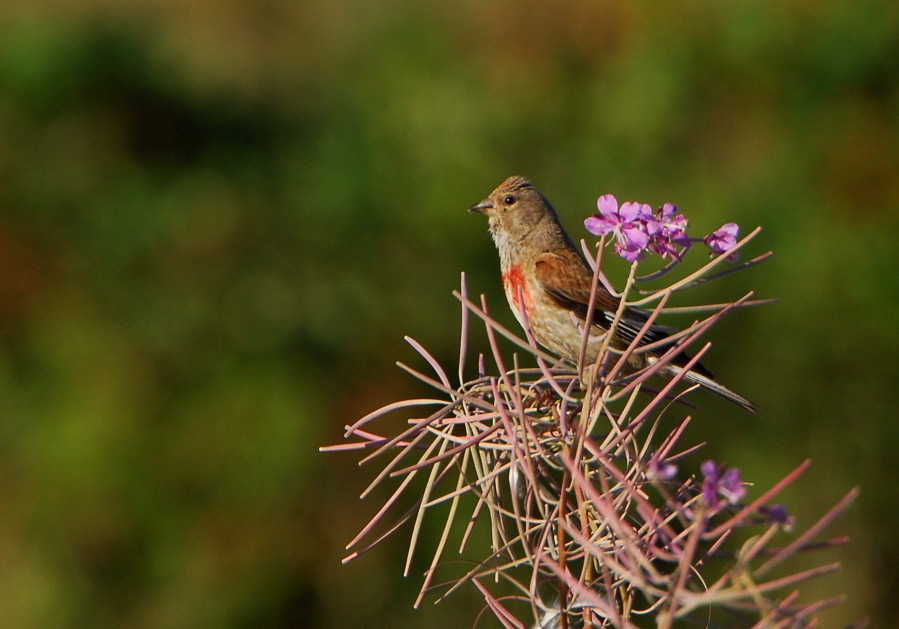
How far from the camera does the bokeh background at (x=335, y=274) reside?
6.30 metres

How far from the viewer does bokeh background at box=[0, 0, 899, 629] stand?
20.7 feet

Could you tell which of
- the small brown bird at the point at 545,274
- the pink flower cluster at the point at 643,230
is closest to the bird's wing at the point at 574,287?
the small brown bird at the point at 545,274

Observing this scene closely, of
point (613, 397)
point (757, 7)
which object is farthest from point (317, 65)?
point (613, 397)

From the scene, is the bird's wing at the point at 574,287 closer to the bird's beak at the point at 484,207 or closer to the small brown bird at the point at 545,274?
the small brown bird at the point at 545,274

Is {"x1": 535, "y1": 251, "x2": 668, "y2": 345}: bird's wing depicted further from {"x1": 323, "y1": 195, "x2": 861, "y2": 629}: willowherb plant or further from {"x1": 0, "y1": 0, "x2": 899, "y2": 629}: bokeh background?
{"x1": 0, "y1": 0, "x2": 899, "y2": 629}: bokeh background

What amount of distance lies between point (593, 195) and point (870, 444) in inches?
111

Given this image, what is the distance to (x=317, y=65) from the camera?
13312 millimetres

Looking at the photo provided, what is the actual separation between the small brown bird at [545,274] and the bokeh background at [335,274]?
2.43 metres

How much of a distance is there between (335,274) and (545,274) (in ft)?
10.2

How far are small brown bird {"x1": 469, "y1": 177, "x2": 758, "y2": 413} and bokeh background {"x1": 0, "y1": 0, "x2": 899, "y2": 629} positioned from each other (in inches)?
95.6

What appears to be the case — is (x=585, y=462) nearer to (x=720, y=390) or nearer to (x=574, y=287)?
(x=720, y=390)

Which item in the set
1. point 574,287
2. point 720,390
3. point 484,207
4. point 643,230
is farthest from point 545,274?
point 643,230

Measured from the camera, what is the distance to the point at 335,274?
7.00 metres

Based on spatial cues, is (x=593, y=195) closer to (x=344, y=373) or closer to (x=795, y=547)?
(x=344, y=373)
